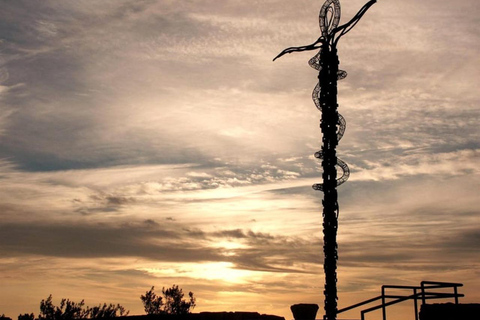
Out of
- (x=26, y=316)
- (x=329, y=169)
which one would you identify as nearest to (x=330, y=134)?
(x=329, y=169)

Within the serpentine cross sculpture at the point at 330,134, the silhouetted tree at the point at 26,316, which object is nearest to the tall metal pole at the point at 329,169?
the serpentine cross sculpture at the point at 330,134

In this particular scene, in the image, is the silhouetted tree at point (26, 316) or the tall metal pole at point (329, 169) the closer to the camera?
the tall metal pole at point (329, 169)

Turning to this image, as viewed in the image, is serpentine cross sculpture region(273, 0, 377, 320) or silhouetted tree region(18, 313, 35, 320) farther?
silhouetted tree region(18, 313, 35, 320)

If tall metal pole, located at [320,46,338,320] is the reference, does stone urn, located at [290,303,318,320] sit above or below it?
below

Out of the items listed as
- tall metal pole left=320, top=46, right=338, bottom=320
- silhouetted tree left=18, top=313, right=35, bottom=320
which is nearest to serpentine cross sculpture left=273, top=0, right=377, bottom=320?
tall metal pole left=320, top=46, right=338, bottom=320

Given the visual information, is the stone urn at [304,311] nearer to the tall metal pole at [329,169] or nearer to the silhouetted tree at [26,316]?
the tall metal pole at [329,169]

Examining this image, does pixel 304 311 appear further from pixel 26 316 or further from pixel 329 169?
pixel 26 316

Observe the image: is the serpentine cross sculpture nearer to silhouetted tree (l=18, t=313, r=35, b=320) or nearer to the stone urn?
the stone urn

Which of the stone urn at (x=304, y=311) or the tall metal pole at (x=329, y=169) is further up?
the tall metal pole at (x=329, y=169)

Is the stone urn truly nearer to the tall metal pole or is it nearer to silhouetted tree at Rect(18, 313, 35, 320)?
the tall metal pole

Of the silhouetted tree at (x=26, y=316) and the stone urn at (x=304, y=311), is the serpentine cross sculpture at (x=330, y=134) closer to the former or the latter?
the stone urn at (x=304, y=311)

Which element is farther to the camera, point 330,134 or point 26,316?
point 26,316

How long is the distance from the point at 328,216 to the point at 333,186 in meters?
1.04

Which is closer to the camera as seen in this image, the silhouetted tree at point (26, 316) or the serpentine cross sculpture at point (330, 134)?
the serpentine cross sculpture at point (330, 134)
